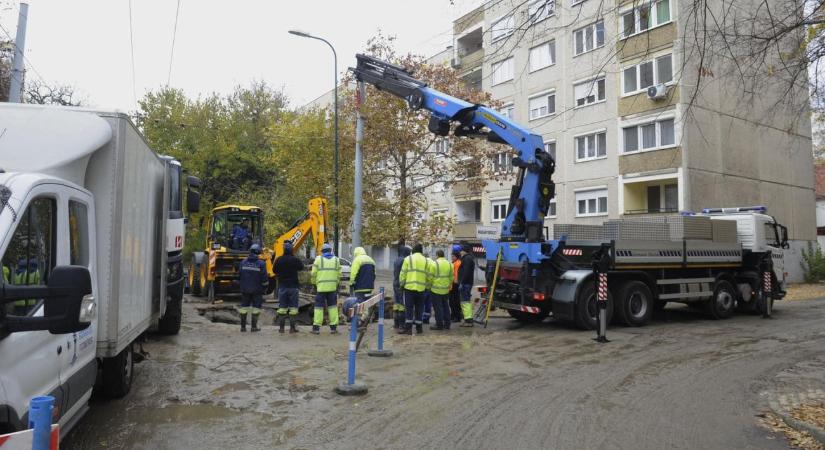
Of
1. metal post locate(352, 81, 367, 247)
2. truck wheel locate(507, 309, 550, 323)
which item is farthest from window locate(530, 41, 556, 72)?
truck wheel locate(507, 309, 550, 323)

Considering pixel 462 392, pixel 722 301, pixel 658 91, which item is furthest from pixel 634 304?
pixel 658 91

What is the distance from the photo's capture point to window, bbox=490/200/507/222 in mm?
32125

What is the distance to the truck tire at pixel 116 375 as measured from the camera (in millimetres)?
6082

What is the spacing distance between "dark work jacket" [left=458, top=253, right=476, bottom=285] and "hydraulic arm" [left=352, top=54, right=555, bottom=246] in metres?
0.71

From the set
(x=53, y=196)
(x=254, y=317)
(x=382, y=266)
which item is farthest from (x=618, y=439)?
(x=382, y=266)

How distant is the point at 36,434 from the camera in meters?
2.29

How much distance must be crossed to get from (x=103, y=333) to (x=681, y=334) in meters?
10.1

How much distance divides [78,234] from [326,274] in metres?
6.88

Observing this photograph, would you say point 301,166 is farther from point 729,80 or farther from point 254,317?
point 729,80

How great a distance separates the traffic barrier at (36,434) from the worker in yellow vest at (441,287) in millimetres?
9352

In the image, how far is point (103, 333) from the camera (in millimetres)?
4875

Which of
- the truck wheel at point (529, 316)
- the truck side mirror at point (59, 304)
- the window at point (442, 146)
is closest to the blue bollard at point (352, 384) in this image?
the truck side mirror at point (59, 304)

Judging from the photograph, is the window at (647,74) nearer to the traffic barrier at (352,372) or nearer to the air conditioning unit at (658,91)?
the air conditioning unit at (658,91)

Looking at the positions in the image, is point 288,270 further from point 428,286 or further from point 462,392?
point 462,392
